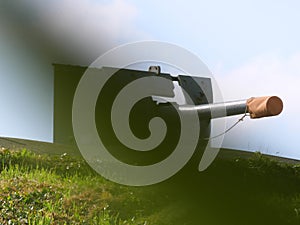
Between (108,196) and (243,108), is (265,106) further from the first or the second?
(108,196)

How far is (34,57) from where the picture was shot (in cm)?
36

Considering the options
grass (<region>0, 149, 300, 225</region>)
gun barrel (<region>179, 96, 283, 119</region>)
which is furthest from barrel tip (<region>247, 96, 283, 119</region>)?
grass (<region>0, 149, 300, 225</region>)

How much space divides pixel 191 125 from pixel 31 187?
524 millimetres

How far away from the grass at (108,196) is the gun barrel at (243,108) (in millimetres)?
173

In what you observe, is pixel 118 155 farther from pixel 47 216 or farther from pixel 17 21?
pixel 17 21

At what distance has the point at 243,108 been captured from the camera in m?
0.81

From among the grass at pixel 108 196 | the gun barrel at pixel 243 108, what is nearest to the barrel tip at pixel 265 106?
the gun barrel at pixel 243 108

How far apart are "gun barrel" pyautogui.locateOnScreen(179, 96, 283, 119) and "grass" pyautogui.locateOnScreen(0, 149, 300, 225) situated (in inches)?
6.8

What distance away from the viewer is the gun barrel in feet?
2.52

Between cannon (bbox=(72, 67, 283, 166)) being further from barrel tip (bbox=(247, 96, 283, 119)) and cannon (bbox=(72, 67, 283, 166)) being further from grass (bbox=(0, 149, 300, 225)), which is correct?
grass (bbox=(0, 149, 300, 225))

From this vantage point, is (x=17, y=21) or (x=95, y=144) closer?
(x=17, y=21)

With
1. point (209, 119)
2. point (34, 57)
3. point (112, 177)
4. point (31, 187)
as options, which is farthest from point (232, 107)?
point (31, 187)

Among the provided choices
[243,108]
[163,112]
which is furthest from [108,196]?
[243,108]

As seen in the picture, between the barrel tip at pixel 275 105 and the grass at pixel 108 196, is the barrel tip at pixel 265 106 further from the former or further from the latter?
the grass at pixel 108 196
